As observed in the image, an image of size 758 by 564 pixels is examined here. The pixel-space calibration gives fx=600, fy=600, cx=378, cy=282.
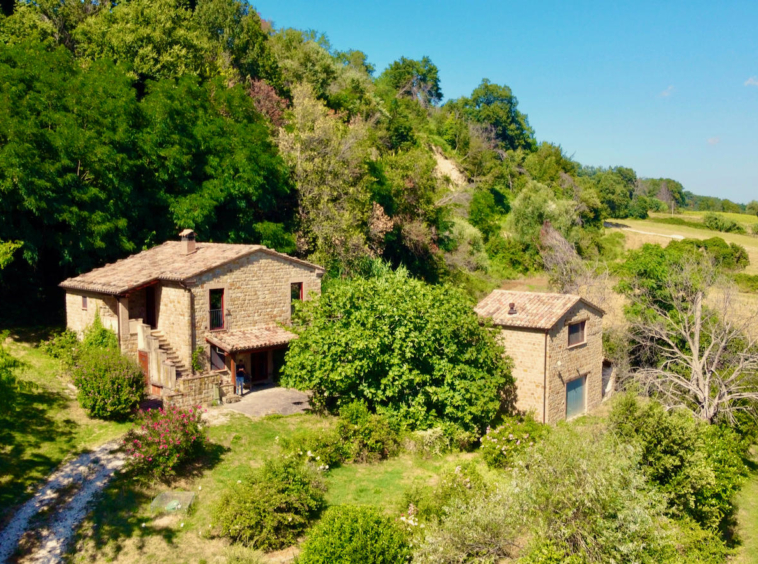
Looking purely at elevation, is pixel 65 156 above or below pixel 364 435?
above

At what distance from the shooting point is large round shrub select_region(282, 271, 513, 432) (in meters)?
22.6

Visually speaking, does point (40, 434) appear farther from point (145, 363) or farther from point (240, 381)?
point (240, 381)

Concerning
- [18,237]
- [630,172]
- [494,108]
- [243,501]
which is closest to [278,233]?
[18,237]

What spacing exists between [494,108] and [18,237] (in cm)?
6797

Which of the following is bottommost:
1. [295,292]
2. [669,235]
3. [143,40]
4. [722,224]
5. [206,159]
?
[295,292]

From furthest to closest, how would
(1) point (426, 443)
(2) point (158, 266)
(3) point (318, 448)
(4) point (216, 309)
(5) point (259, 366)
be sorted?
(5) point (259, 366)
(2) point (158, 266)
(4) point (216, 309)
(1) point (426, 443)
(3) point (318, 448)

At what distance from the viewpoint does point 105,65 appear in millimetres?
30250

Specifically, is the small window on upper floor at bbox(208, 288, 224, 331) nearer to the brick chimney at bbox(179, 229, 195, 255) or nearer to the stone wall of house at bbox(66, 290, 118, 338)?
the brick chimney at bbox(179, 229, 195, 255)

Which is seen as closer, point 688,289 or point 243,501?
point 243,501

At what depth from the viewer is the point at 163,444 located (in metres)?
17.5

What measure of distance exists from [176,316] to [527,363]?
48.8 feet

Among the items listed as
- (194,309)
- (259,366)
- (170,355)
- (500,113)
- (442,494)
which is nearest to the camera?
(442,494)

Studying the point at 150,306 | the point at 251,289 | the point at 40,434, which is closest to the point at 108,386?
the point at 40,434

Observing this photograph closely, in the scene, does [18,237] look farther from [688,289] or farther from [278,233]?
[688,289]
